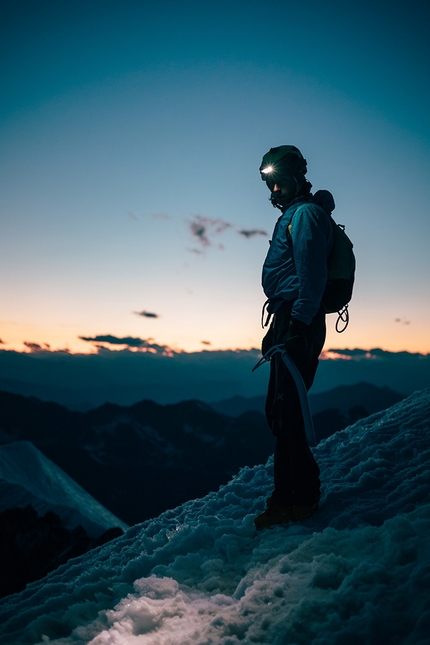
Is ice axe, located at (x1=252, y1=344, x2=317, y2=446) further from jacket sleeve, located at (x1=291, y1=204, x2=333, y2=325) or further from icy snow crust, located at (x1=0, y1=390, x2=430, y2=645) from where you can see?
icy snow crust, located at (x1=0, y1=390, x2=430, y2=645)

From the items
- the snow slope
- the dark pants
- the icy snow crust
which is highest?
the dark pants

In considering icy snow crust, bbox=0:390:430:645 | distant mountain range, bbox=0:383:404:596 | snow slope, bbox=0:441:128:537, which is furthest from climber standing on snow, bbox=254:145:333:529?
distant mountain range, bbox=0:383:404:596

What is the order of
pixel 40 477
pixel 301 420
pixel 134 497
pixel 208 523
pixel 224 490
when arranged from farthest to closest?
pixel 134 497 < pixel 40 477 < pixel 224 490 < pixel 208 523 < pixel 301 420

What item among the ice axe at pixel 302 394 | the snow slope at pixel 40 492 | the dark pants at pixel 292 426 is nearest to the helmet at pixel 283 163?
the dark pants at pixel 292 426

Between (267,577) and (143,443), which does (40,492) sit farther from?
(143,443)

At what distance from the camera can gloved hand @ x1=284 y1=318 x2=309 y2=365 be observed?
3572 millimetres

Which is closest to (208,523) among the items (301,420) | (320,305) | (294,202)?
(301,420)

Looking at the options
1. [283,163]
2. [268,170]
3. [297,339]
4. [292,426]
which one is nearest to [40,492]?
[292,426]

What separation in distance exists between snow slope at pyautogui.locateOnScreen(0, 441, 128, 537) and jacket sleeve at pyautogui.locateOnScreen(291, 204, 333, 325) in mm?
17090

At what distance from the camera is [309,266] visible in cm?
338

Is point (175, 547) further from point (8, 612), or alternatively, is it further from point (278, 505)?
point (8, 612)

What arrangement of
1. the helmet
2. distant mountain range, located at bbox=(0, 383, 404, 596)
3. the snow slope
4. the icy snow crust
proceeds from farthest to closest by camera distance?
distant mountain range, located at bbox=(0, 383, 404, 596), the snow slope, the helmet, the icy snow crust

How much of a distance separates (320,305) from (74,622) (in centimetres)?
349

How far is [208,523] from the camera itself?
4.18m
